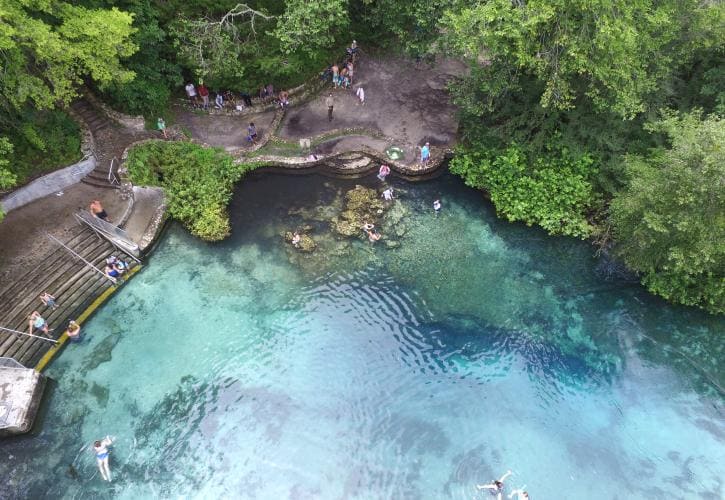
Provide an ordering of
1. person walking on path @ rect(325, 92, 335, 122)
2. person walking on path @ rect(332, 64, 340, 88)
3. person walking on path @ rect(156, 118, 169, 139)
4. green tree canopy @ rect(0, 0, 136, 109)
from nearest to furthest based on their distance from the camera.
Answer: green tree canopy @ rect(0, 0, 136, 109) < person walking on path @ rect(156, 118, 169, 139) < person walking on path @ rect(325, 92, 335, 122) < person walking on path @ rect(332, 64, 340, 88)

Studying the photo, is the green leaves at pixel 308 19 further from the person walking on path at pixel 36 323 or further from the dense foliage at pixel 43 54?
the person walking on path at pixel 36 323

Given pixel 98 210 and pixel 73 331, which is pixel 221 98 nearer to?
pixel 98 210

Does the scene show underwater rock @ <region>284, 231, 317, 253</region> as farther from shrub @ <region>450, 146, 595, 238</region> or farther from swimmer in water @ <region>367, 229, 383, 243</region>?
shrub @ <region>450, 146, 595, 238</region>

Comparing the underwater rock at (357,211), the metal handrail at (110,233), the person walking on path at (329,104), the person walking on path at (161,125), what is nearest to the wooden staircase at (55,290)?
the metal handrail at (110,233)

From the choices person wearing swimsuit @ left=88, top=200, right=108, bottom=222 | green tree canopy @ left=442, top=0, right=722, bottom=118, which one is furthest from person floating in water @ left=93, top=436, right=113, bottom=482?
green tree canopy @ left=442, top=0, right=722, bottom=118

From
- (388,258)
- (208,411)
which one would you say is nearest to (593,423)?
(388,258)

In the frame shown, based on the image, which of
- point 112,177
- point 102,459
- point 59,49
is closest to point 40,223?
point 112,177
